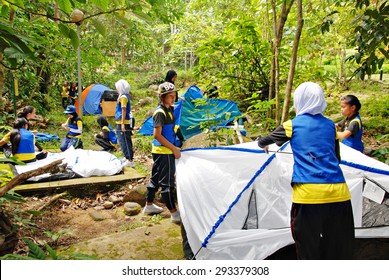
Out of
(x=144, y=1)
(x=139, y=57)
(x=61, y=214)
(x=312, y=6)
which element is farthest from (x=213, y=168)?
(x=139, y=57)

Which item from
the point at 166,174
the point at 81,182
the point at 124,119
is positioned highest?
the point at 124,119

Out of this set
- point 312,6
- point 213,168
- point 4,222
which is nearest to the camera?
point 4,222

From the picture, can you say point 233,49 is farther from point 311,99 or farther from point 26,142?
point 311,99

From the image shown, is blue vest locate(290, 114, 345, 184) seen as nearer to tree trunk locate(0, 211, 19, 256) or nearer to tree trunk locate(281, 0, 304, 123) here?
tree trunk locate(281, 0, 304, 123)

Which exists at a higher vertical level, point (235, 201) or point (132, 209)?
point (235, 201)

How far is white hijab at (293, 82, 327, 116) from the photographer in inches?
76.7

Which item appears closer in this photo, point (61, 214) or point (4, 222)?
point (4, 222)

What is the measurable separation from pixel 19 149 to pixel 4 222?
7.44ft

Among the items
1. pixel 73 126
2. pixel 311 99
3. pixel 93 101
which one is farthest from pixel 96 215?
pixel 93 101

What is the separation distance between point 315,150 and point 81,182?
3.40 meters

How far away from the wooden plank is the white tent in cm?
201

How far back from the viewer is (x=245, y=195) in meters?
2.67

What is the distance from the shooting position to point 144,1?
175 cm
